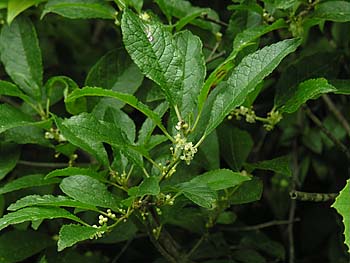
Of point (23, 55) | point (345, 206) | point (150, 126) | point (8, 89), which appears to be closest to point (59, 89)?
point (23, 55)

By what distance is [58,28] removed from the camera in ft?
6.52

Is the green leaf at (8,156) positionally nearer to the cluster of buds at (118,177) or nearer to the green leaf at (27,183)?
the green leaf at (27,183)

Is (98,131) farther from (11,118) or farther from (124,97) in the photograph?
(11,118)

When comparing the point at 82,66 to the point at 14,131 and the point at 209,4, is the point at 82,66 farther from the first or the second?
the point at 14,131

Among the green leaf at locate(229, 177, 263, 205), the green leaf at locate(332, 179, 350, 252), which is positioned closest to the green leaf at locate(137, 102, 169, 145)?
the green leaf at locate(229, 177, 263, 205)

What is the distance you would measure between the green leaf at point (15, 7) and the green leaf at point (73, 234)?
52cm

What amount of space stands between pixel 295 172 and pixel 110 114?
0.67 metres

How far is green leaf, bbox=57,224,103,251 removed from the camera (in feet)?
3.15

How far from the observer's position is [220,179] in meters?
1.07

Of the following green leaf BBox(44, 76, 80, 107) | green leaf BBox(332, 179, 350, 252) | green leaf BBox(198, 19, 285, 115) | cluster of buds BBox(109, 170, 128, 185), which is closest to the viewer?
green leaf BBox(332, 179, 350, 252)

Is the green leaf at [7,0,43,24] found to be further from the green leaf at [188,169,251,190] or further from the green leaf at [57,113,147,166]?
the green leaf at [188,169,251,190]

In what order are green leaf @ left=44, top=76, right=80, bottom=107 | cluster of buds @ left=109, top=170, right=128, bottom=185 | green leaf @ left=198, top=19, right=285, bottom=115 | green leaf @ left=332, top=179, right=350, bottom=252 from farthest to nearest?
green leaf @ left=44, top=76, right=80, bottom=107 < cluster of buds @ left=109, top=170, right=128, bottom=185 < green leaf @ left=198, top=19, right=285, bottom=115 < green leaf @ left=332, top=179, right=350, bottom=252

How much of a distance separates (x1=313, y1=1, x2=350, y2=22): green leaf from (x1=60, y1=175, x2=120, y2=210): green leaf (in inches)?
19.5

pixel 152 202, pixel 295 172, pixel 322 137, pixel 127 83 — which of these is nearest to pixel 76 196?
pixel 152 202
